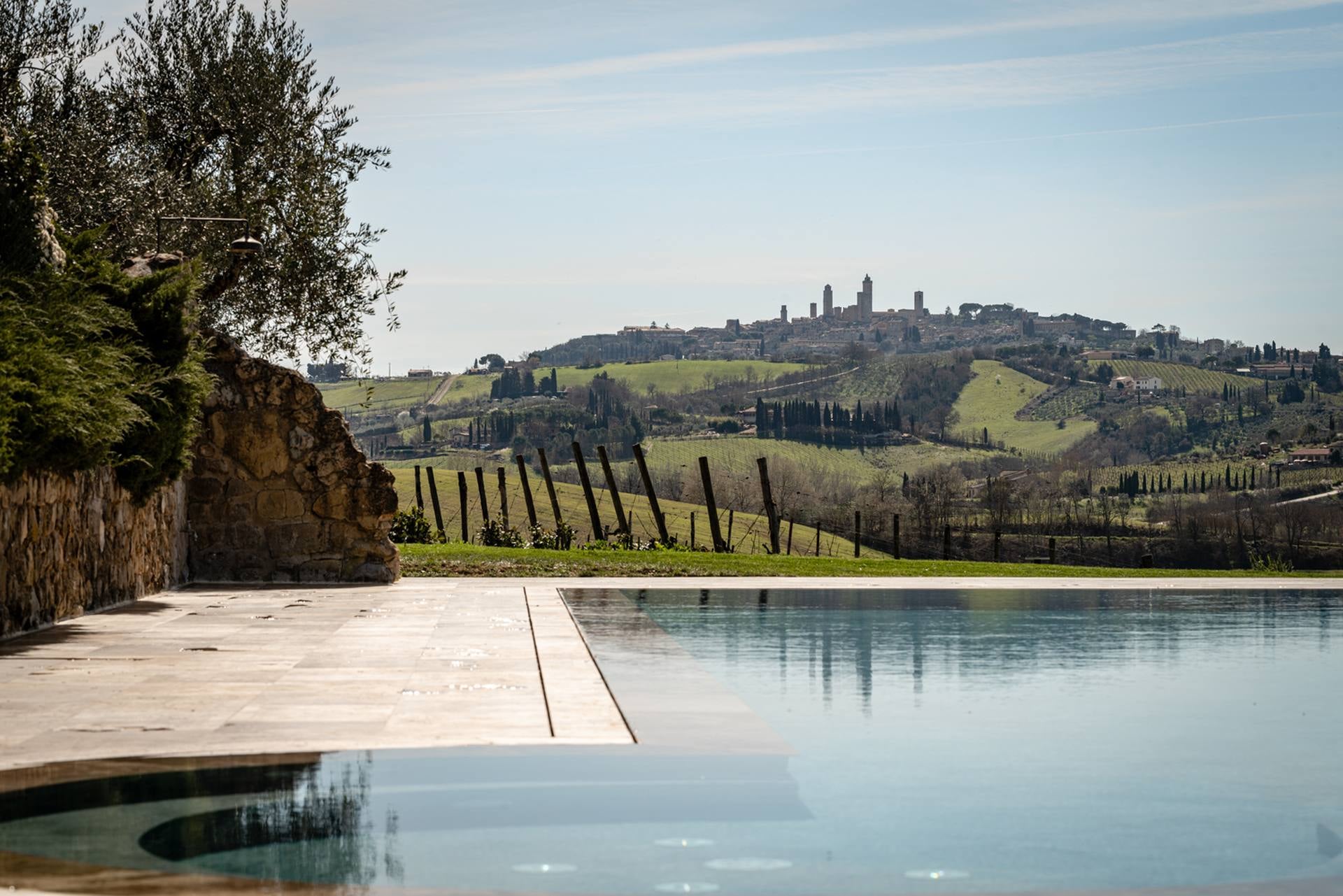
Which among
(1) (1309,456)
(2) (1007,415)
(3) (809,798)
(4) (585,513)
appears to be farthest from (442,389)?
(3) (809,798)

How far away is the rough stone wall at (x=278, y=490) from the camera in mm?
17219

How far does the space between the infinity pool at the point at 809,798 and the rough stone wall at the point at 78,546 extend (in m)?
5.09

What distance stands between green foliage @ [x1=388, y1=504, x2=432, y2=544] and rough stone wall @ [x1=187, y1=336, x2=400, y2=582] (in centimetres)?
728

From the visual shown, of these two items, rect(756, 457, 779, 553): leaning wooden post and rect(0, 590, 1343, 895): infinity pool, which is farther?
rect(756, 457, 779, 553): leaning wooden post

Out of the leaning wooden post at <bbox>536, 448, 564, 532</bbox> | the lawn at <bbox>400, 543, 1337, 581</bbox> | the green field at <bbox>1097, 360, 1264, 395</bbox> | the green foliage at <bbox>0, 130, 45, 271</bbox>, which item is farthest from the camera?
the green field at <bbox>1097, 360, 1264, 395</bbox>

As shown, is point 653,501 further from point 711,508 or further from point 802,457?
point 802,457

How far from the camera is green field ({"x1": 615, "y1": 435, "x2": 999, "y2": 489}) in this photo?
4685 inches

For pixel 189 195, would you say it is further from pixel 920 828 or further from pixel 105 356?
pixel 920 828

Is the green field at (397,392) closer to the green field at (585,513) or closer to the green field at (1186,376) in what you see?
the green field at (585,513)

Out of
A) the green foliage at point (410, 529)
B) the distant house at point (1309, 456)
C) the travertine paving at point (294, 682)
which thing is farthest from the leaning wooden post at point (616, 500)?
the distant house at point (1309, 456)

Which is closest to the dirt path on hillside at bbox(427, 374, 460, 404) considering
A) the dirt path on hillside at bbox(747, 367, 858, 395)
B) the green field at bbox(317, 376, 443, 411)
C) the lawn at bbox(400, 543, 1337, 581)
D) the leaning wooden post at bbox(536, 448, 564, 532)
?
the green field at bbox(317, 376, 443, 411)

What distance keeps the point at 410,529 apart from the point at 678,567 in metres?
6.79

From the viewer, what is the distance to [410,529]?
25.5m

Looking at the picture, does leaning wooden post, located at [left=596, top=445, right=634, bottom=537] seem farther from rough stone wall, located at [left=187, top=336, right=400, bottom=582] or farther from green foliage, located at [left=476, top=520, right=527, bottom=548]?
rough stone wall, located at [left=187, top=336, right=400, bottom=582]
